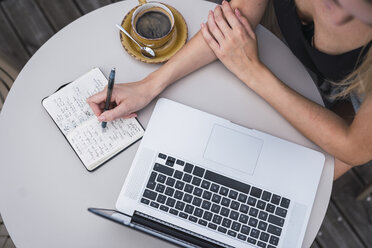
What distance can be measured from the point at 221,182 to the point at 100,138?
1.03 feet

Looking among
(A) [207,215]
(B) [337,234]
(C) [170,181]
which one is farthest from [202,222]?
(B) [337,234]

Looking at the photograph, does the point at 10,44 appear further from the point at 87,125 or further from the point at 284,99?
the point at 284,99

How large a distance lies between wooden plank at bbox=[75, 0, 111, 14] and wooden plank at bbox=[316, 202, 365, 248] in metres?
1.43

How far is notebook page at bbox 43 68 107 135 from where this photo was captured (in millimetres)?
872

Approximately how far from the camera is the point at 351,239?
1476 millimetres

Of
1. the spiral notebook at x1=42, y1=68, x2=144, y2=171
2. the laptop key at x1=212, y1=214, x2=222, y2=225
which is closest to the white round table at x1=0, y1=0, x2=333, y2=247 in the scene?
the spiral notebook at x1=42, y1=68, x2=144, y2=171

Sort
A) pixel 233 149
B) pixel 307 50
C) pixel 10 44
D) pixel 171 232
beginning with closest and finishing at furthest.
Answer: pixel 171 232 → pixel 233 149 → pixel 307 50 → pixel 10 44

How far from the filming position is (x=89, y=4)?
170cm

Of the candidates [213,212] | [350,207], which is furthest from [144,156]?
[350,207]

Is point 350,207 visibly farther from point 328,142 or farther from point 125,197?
point 125,197

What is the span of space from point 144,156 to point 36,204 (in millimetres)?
284

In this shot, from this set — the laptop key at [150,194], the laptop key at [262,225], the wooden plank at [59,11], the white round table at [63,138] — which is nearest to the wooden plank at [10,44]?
the wooden plank at [59,11]

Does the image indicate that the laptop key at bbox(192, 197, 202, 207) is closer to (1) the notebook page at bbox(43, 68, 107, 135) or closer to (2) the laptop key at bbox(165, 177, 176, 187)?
(2) the laptop key at bbox(165, 177, 176, 187)

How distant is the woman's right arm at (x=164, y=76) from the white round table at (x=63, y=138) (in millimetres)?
33
